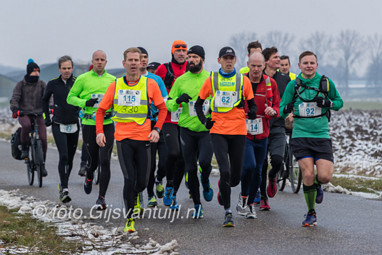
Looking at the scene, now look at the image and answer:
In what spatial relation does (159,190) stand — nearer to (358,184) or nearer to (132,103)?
(132,103)

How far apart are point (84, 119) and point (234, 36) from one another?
463 ft

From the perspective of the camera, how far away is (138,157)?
738cm

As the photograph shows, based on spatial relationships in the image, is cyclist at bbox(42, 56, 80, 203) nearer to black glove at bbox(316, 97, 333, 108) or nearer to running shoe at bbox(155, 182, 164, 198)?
running shoe at bbox(155, 182, 164, 198)

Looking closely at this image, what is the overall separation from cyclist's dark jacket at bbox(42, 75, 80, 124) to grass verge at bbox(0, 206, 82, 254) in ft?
7.37

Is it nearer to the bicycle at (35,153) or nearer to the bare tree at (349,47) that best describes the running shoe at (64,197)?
the bicycle at (35,153)

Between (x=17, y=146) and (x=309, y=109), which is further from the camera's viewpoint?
(x=17, y=146)

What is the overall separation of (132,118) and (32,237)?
170cm

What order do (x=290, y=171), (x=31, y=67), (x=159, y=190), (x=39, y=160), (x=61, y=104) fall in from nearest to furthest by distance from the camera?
(x=159, y=190) → (x=61, y=104) → (x=290, y=171) → (x=39, y=160) → (x=31, y=67)

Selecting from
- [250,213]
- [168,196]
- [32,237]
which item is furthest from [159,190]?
[32,237]

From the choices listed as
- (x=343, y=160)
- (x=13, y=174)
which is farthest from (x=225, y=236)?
(x=343, y=160)

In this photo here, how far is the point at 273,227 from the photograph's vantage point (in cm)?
748

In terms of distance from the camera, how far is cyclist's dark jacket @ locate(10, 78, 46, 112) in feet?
39.8

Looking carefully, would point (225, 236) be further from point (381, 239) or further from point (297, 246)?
point (381, 239)

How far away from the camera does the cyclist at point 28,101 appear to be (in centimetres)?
1205
